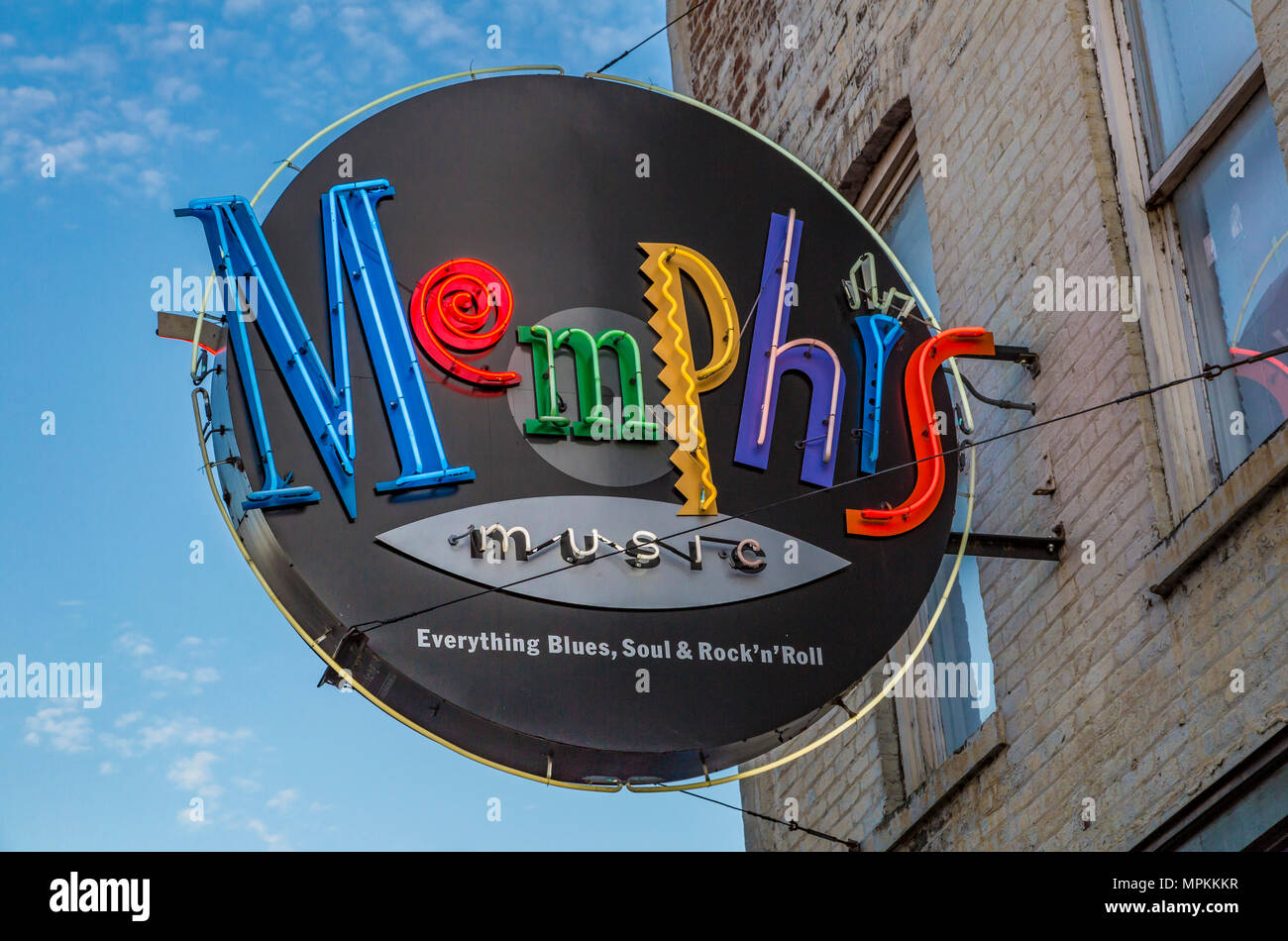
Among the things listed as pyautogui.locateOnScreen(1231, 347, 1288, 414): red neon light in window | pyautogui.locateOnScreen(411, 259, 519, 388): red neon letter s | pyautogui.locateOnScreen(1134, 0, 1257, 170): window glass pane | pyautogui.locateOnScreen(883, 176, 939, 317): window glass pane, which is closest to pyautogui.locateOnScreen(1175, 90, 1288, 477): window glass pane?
pyautogui.locateOnScreen(1231, 347, 1288, 414): red neon light in window

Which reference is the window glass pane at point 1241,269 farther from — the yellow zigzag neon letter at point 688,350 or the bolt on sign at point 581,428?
the yellow zigzag neon letter at point 688,350

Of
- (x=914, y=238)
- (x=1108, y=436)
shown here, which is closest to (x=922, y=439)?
(x=1108, y=436)

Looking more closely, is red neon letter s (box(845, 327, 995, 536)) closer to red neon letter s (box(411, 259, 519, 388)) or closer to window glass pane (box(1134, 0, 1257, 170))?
window glass pane (box(1134, 0, 1257, 170))

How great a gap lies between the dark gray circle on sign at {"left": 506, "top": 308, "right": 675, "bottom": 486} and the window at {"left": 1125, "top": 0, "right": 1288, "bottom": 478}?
2158 mm

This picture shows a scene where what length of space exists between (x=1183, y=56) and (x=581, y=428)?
3011 mm

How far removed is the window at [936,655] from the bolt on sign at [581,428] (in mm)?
1279

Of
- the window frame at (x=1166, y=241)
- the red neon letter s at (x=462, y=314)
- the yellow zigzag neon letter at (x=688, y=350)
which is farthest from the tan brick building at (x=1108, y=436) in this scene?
the red neon letter s at (x=462, y=314)

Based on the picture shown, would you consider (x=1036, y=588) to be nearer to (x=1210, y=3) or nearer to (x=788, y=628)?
(x=788, y=628)

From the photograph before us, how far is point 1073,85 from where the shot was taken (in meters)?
7.55

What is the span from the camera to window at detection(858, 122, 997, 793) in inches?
314

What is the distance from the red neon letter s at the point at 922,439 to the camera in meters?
6.51

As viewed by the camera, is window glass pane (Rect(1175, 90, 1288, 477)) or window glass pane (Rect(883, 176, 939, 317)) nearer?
window glass pane (Rect(1175, 90, 1288, 477))
